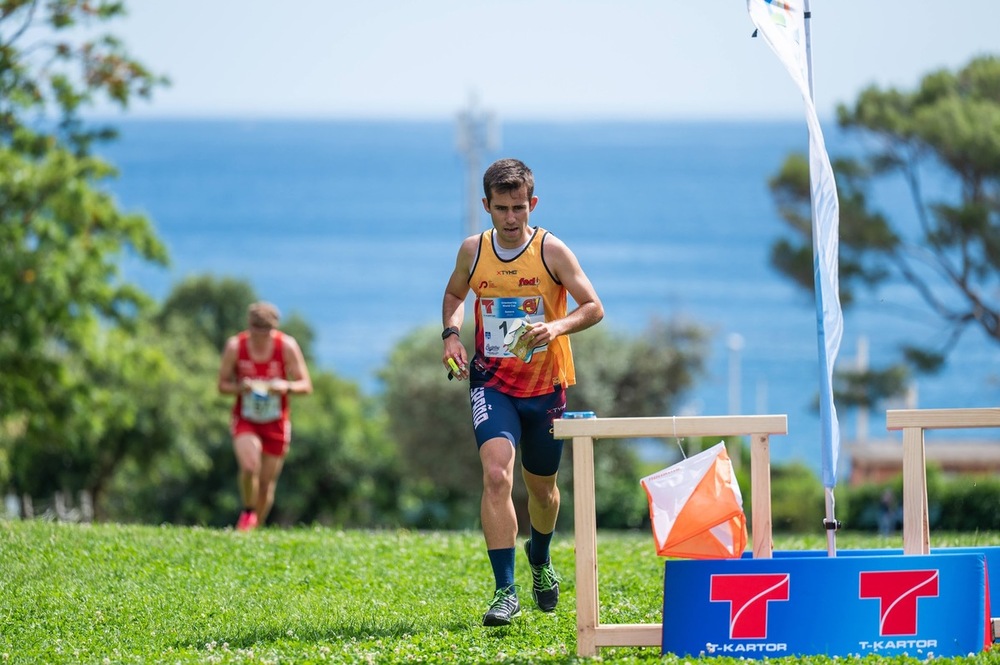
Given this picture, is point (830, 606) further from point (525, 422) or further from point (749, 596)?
point (525, 422)

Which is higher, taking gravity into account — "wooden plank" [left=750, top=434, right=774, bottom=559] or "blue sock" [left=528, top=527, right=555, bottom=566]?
"wooden plank" [left=750, top=434, right=774, bottom=559]

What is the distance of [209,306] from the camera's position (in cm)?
5422

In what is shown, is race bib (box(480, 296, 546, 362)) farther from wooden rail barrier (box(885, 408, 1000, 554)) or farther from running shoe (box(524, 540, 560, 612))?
wooden rail barrier (box(885, 408, 1000, 554))

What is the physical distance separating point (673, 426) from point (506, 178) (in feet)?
5.28

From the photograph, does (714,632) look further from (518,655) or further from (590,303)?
(590,303)

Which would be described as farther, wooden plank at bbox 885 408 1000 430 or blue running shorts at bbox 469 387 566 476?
blue running shorts at bbox 469 387 566 476

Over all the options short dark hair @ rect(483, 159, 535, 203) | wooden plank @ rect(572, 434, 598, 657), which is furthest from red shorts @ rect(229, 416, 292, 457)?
wooden plank @ rect(572, 434, 598, 657)

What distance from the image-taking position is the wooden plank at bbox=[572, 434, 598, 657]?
19.5 ft

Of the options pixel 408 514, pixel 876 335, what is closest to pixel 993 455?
pixel 408 514

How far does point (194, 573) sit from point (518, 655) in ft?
9.94

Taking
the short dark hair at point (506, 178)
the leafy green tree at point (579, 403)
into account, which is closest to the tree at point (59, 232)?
the leafy green tree at point (579, 403)

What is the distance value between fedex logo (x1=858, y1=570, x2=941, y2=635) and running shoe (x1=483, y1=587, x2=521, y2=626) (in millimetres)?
1784

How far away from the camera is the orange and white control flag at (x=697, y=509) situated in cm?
→ 575

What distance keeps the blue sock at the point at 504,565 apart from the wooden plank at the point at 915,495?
1.92 meters
